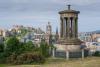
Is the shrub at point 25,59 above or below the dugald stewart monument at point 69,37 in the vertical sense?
below

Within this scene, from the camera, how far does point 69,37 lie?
64.4 meters

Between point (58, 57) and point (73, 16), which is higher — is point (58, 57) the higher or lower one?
the lower one

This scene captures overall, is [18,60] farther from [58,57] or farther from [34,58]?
[58,57]

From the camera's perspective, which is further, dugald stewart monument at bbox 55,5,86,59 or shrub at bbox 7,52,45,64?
dugald stewart monument at bbox 55,5,86,59

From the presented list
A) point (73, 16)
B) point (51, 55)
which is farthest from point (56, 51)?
point (73, 16)

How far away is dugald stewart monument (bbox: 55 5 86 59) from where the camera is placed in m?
60.6

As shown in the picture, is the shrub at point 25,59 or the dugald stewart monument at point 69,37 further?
the dugald stewart monument at point 69,37

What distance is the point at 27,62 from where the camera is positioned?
151ft

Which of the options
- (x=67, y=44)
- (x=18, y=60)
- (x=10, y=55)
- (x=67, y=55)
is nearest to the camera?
(x=18, y=60)

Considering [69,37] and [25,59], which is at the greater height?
[69,37]

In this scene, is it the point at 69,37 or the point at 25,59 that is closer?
the point at 25,59

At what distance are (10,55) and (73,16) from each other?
62.7ft

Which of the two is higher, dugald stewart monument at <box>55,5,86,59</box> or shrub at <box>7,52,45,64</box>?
dugald stewart monument at <box>55,5,86,59</box>

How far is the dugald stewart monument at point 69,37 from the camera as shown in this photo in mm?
60562
